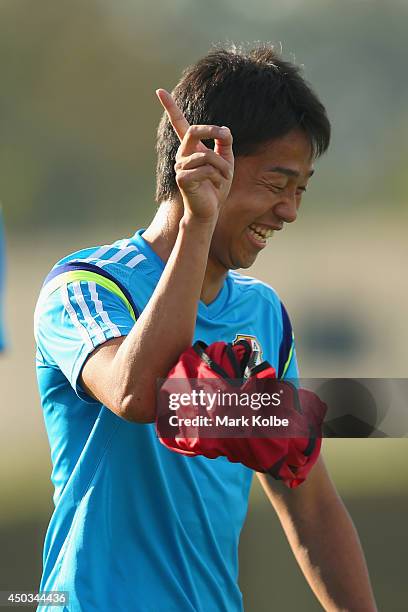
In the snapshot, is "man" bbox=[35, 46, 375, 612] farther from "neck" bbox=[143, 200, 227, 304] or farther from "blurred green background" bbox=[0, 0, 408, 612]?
"blurred green background" bbox=[0, 0, 408, 612]

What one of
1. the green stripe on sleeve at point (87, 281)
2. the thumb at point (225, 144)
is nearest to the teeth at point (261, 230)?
the green stripe on sleeve at point (87, 281)

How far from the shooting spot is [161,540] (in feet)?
4.39

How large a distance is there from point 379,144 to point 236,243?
94.7 inches

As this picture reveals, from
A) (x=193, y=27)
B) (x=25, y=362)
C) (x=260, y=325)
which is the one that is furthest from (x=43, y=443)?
(x=260, y=325)

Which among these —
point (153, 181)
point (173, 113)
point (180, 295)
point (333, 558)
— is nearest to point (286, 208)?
point (173, 113)

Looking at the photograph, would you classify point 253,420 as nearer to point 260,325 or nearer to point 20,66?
point 260,325

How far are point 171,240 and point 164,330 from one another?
1.40 ft

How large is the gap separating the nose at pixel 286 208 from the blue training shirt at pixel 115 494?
0.22 m

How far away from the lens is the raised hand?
1.07 m

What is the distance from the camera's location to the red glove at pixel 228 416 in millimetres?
1031

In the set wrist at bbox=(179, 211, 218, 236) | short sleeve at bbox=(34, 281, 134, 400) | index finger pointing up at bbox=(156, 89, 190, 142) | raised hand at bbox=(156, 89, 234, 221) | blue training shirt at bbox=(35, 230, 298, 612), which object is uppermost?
index finger pointing up at bbox=(156, 89, 190, 142)

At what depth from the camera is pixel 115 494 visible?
1.33 m

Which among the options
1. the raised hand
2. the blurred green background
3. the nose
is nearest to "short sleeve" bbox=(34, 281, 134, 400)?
the raised hand

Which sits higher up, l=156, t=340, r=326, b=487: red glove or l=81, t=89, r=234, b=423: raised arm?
l=81, t=89, r=234, b=423: raised arm
